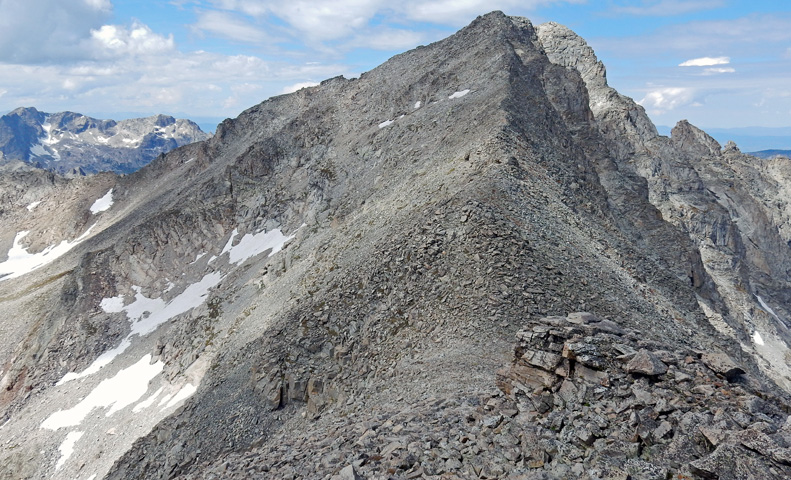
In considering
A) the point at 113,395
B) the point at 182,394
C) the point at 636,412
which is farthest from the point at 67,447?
the point at 636,412

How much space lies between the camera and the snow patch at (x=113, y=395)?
48.4 m

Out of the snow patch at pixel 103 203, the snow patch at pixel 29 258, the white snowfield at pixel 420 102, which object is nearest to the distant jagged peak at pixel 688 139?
the white snowfield at pixel 420 102

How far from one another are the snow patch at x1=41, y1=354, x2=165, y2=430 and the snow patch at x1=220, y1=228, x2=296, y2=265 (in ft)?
57.2

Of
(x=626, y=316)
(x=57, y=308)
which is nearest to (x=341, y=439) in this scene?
(x=626, y=316)

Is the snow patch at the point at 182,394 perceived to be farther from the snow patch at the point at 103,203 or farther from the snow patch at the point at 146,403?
the snow patch at the point at 103,203

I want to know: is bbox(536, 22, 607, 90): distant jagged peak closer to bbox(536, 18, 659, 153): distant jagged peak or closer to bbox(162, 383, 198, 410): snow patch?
bbox(536, 18, 659, 153): distant jagged peak

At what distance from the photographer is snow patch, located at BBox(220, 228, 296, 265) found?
2453 inches

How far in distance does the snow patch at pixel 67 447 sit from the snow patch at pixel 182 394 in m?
12.1

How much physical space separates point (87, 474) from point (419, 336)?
108 feet

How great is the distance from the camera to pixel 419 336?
963 inches

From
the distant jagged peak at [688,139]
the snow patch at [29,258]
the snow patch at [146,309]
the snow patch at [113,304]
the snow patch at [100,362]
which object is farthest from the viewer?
the distant jagged peak at [688,139]

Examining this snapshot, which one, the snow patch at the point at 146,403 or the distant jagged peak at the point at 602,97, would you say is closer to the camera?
the snow patch at the point at 146,403

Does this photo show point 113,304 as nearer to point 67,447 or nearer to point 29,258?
point 67,447

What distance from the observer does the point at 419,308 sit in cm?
2586
